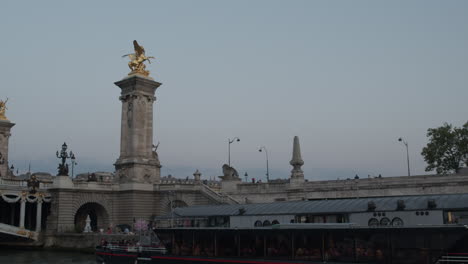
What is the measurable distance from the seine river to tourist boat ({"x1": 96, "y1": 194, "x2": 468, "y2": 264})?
1470cm

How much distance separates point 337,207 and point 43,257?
34.7m

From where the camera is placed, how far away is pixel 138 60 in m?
68.9

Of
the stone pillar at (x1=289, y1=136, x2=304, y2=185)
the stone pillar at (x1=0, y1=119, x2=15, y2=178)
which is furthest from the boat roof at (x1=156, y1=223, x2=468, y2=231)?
the stone pillar at (x1=0, y1=119, x2=15, y2=178)

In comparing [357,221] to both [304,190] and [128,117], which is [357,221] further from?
[128,117]

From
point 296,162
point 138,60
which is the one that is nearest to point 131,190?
point 138,60

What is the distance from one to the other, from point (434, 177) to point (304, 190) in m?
13.4

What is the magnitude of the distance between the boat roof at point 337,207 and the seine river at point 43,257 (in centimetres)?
1701

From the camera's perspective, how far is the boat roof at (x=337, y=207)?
29.2 metres

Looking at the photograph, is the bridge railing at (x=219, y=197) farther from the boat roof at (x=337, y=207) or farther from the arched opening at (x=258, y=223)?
the arched opening at (x=258, y=223)

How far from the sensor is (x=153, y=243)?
132 ft

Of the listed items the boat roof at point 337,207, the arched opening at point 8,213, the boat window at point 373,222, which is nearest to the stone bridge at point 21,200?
the arched opening at point 8,213

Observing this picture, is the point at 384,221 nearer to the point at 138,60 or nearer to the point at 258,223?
the point at 258,223

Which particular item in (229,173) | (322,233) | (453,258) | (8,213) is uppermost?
(229,173)

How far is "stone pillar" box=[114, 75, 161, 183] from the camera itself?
66.5 meters
